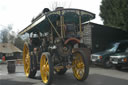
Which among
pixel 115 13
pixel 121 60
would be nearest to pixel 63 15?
pixel 121 60

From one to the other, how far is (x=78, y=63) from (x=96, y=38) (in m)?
9.91

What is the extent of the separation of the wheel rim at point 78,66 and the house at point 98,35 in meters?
8.79

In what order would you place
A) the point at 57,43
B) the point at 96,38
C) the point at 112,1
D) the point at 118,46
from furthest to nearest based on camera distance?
the point at 112,1 < the point at 96,38 < the point at 118,46 < the point at 57,43

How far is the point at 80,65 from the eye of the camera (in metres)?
8.40

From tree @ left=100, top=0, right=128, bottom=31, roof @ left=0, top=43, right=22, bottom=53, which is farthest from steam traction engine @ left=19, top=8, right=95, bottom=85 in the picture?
roof @ left=0, top=43, right=22, bottom=53

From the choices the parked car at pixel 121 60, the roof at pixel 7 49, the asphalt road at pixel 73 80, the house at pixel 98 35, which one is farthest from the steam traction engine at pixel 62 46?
the roof at pixel 7 49

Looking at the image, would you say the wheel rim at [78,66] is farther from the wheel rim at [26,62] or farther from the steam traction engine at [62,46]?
the wheel rim at [26,62]

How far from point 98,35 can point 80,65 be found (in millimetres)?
10234

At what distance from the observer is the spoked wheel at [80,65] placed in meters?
7.85

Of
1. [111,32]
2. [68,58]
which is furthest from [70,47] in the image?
[111,32]

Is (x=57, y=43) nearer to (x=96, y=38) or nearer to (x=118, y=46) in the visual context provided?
(x=118, y=46)

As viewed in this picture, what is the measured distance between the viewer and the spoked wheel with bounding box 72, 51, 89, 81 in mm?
7852

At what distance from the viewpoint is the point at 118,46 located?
13750 mm

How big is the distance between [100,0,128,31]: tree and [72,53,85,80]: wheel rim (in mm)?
10168
